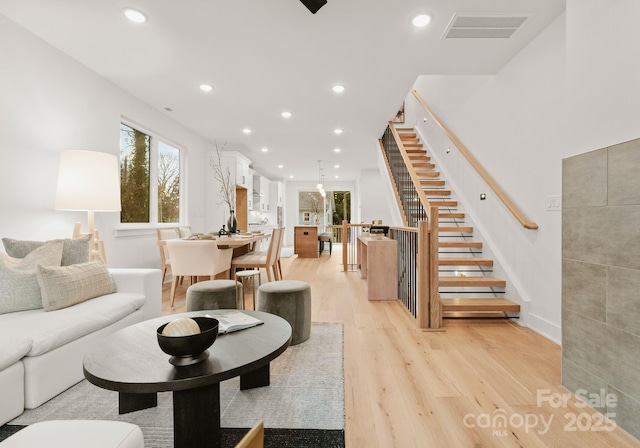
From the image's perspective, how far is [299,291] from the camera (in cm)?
275

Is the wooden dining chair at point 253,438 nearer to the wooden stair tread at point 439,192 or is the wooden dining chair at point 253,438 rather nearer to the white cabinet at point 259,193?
the wooden stair tread at point 439,192

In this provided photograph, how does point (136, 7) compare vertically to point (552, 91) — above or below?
above

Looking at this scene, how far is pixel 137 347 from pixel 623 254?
2.38 m

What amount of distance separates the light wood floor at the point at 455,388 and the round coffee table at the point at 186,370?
Result: 65 cm

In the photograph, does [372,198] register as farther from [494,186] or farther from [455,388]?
[455,388]

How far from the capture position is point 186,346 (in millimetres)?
1231

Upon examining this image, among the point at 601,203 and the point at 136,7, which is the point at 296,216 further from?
the point at 601,203

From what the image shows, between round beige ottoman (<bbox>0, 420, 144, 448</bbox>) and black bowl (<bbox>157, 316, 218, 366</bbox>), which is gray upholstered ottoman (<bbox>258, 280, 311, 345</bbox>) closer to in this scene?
black bowl (<bbox>157, 316, 218, 366</bbox>)

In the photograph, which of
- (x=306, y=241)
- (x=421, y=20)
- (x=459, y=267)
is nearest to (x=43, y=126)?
(x=421, y=20)

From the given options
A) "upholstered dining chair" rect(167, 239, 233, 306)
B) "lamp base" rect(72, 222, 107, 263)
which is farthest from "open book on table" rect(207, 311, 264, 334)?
"upholstered dining chair" rect(167, 239, 233, 306)

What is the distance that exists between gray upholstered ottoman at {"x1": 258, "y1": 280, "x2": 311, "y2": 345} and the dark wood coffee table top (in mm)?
996

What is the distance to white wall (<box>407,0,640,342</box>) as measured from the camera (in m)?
1.74

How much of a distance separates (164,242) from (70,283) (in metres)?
1.95

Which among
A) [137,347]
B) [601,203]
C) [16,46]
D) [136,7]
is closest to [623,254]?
[601,203]
